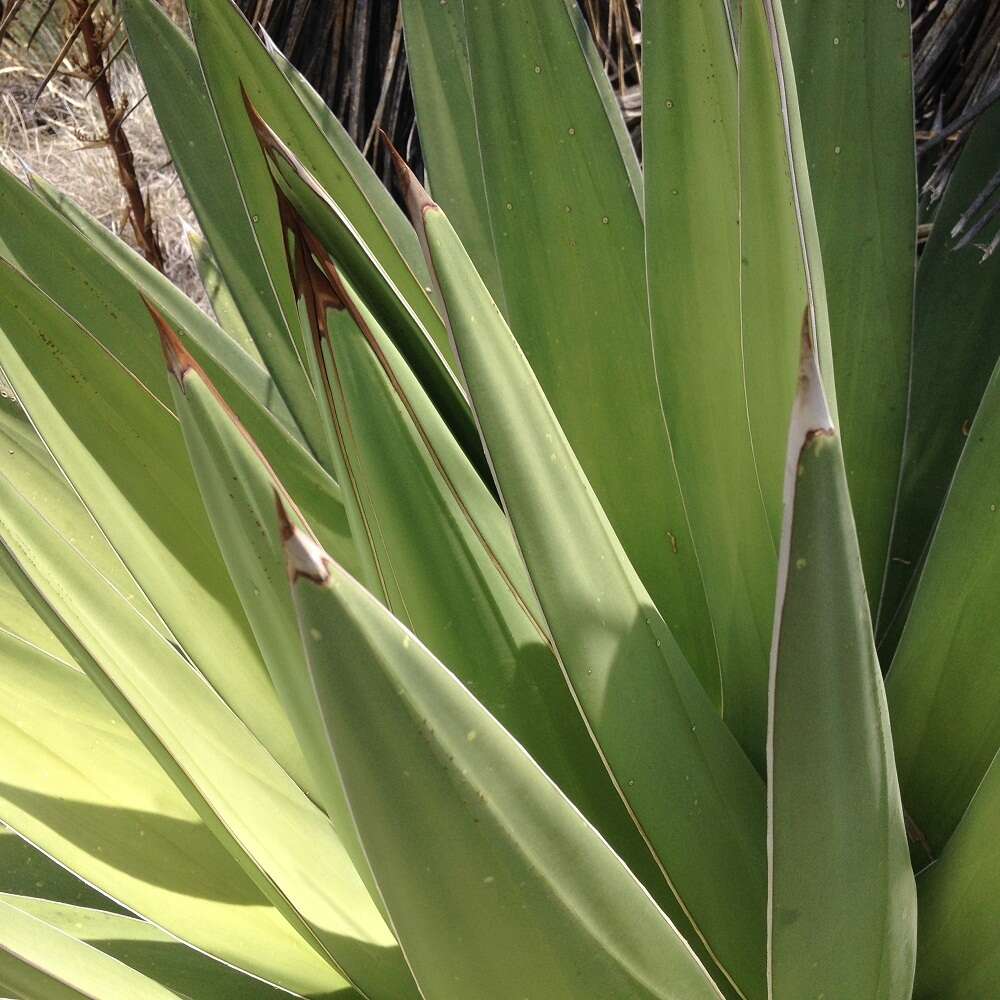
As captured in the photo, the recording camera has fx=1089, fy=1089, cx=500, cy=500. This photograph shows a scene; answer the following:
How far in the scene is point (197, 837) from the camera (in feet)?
2.17

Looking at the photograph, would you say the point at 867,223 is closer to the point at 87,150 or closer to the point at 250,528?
the point at 250,528

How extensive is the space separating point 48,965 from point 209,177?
710mm

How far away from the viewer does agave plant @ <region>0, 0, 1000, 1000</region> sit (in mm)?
369

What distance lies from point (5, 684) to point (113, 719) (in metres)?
0.07

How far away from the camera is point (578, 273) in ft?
2.32

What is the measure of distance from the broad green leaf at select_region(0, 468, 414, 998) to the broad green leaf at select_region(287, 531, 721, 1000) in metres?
0.14

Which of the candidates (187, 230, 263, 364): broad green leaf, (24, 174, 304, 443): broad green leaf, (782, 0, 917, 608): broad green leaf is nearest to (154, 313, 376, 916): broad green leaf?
(24, 174, 304, 443): broad green leaf

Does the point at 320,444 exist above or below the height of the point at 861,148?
below

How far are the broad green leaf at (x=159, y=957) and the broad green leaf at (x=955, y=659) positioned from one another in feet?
1.24

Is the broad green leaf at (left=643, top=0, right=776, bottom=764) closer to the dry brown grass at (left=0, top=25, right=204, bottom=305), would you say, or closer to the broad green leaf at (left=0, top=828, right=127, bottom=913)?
the broad green leaf at (left=0, top=828, right=127, bottom=913)

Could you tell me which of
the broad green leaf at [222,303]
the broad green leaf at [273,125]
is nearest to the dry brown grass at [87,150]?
the broad green leaf at [222,303]

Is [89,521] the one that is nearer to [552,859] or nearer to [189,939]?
[189,939]

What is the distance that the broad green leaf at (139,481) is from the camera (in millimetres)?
609

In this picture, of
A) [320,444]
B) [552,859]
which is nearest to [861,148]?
[320,444]
